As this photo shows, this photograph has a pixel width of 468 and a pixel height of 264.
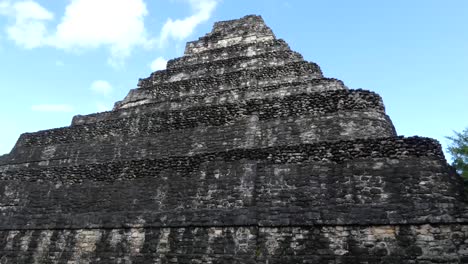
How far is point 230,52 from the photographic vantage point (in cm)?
1388

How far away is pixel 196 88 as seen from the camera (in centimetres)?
1225

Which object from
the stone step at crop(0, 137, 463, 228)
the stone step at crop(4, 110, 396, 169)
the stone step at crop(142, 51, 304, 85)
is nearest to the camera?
the stone step at crop(0, 137, 463, 228)

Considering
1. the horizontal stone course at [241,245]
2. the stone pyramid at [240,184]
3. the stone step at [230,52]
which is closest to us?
the horizontal stone course at [241,245]

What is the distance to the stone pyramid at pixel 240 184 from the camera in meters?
5.90

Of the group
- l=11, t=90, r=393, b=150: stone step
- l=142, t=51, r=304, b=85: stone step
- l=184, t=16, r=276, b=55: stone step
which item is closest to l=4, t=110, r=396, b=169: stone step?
l=11, t=90, r=393, b=150: stone step

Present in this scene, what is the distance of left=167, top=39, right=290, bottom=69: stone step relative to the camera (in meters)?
13.3

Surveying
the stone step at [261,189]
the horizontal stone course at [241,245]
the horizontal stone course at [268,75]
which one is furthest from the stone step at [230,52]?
the horizontal stone course at [241,245]

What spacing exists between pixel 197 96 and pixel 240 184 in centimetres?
475

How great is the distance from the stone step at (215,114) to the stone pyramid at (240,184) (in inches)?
1.4

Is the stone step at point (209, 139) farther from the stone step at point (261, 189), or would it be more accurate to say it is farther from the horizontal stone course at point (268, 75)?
the horizontal stone course at point (268, 75)

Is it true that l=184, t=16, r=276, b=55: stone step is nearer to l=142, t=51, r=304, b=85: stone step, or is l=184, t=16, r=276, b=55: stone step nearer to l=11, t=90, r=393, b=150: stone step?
l=142, t=51, r=304, b=85: stone step

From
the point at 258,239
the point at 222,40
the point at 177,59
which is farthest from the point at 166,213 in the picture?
the point at 222,40

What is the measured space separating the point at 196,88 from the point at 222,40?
414 cm

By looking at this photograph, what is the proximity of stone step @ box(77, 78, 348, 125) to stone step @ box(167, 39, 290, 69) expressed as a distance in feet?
7.01
